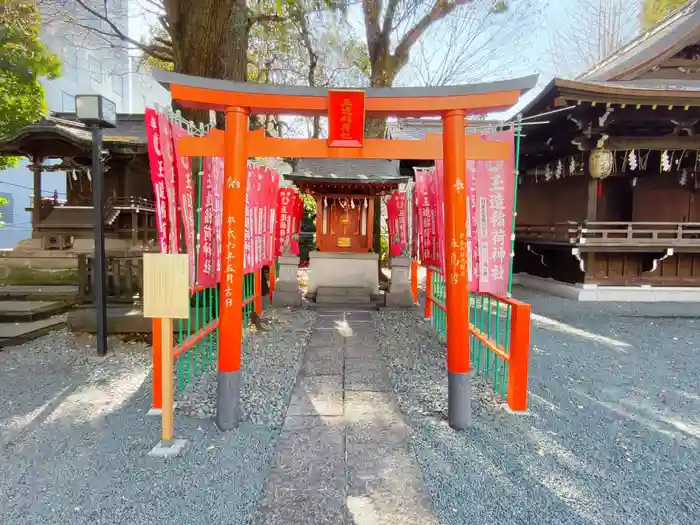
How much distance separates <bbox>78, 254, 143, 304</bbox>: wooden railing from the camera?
6.54m

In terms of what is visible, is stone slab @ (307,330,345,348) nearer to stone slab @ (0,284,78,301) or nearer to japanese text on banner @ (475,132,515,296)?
japanese text on banner @ (475,132,515,296)

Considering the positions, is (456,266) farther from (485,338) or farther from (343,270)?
(343,270)

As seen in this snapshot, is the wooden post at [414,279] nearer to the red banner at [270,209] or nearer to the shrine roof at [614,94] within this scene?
the red banner at [270,209]

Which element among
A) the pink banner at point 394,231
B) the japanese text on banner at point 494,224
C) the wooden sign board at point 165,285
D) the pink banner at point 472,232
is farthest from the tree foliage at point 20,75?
the japanese text on banner at point 494,224

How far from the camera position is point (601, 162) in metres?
8.97

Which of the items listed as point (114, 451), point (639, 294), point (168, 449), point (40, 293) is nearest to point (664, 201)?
point (639, 294)

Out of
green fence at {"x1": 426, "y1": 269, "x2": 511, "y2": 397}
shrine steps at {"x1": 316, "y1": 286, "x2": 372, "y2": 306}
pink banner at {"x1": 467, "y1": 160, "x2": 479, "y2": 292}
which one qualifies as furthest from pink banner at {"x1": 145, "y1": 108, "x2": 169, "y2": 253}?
shrine steps at {"x1": 316, "y1": 286, "x2": 372, "y2": 306}

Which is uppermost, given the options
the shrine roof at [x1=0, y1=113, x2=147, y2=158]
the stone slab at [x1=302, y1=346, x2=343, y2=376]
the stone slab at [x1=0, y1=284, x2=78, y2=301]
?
the shrine roof at [x1=0, y1=113, x2=147, y2=158]

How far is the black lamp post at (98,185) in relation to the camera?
5.00 metres

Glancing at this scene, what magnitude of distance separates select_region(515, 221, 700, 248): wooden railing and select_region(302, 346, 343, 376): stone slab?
6995mm

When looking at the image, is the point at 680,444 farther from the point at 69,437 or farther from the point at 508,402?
the point at 69,437

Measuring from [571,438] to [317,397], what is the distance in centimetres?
229

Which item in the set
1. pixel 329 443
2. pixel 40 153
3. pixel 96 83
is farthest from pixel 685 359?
pixel 96 83

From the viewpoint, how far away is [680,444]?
3.16m
